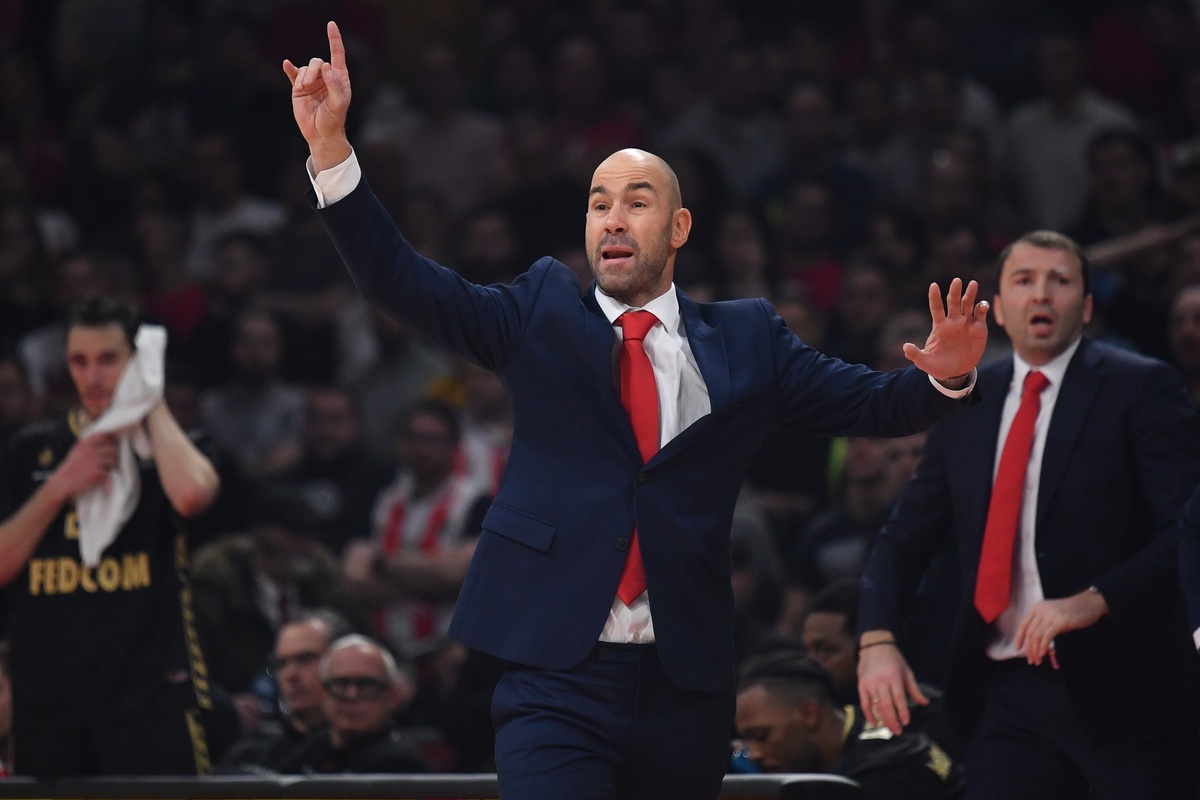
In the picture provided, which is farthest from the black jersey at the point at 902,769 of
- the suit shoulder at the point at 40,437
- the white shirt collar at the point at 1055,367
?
the suit shoulder at the point at 40,437

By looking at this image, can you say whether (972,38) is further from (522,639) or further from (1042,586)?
(522,639)

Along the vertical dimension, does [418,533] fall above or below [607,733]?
above

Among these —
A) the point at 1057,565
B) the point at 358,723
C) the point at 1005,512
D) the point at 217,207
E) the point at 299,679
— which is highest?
the point at 217,207

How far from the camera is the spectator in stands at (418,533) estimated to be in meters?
7.55

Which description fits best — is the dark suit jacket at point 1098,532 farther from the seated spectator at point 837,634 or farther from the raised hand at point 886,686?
the seated spectator at point 837,634

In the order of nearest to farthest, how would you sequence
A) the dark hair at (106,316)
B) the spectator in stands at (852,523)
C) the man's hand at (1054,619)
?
1. the man's hand at (1054,619)
2. the dark hair at (106,316)
3. the spectator in stands at (852,523)

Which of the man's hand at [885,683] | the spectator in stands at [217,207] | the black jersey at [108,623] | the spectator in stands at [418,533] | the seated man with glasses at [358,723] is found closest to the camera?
the man's hand at [885,683]

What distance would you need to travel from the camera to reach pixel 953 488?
173 inches

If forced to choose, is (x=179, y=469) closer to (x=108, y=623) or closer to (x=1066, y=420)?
(x=108, y=623)

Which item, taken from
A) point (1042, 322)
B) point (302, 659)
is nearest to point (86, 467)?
point (302, 659)

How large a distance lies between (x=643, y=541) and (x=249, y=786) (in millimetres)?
1710

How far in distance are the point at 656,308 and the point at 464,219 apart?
5778 mm

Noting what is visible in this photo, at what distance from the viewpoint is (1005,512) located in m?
4.25

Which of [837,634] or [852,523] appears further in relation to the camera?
[852,523]
